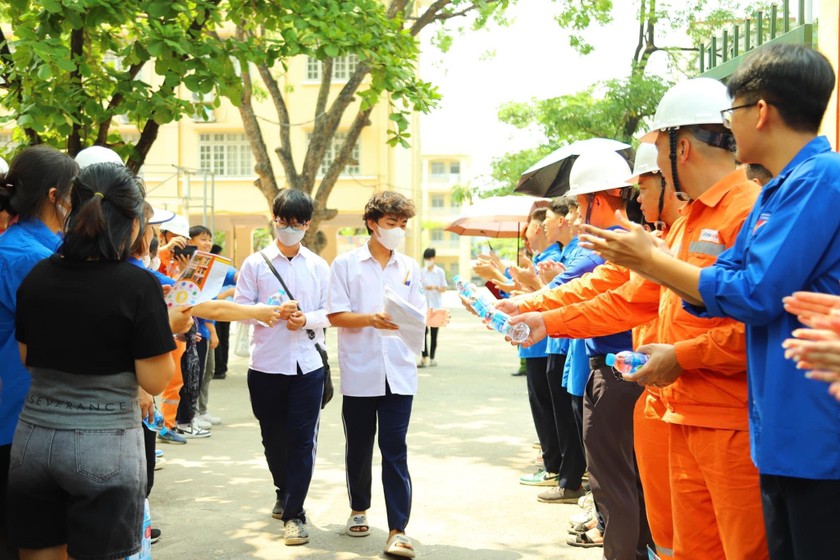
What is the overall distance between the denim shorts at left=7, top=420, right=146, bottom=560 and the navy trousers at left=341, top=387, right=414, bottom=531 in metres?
2.52

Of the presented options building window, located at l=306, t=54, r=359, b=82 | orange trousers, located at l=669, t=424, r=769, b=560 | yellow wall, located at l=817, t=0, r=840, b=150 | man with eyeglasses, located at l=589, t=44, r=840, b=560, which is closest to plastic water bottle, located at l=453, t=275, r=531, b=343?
orange trousers, located at l=669, t=424, r=769, b=560

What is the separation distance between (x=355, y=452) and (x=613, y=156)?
254cm

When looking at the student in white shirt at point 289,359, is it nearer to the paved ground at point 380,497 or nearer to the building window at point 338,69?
the paved ground at point 380,497

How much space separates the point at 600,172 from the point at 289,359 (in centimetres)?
248

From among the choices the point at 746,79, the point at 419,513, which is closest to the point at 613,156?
the point at 746,79

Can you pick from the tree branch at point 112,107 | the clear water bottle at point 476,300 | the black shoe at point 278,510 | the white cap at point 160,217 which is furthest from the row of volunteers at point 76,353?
the tree branch at point 112,107

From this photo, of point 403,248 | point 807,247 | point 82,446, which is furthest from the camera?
point 403,248

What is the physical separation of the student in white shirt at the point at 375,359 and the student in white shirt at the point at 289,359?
317 millimetres

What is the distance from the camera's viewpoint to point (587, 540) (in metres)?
5.86

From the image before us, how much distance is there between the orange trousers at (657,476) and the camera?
3652 mm

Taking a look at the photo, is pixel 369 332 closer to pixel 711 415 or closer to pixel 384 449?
pixel 384 449

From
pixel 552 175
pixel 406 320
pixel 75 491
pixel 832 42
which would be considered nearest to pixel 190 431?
pixel 552 175

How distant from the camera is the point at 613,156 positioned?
5020mm

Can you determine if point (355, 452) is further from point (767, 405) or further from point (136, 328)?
point (767, 405)
